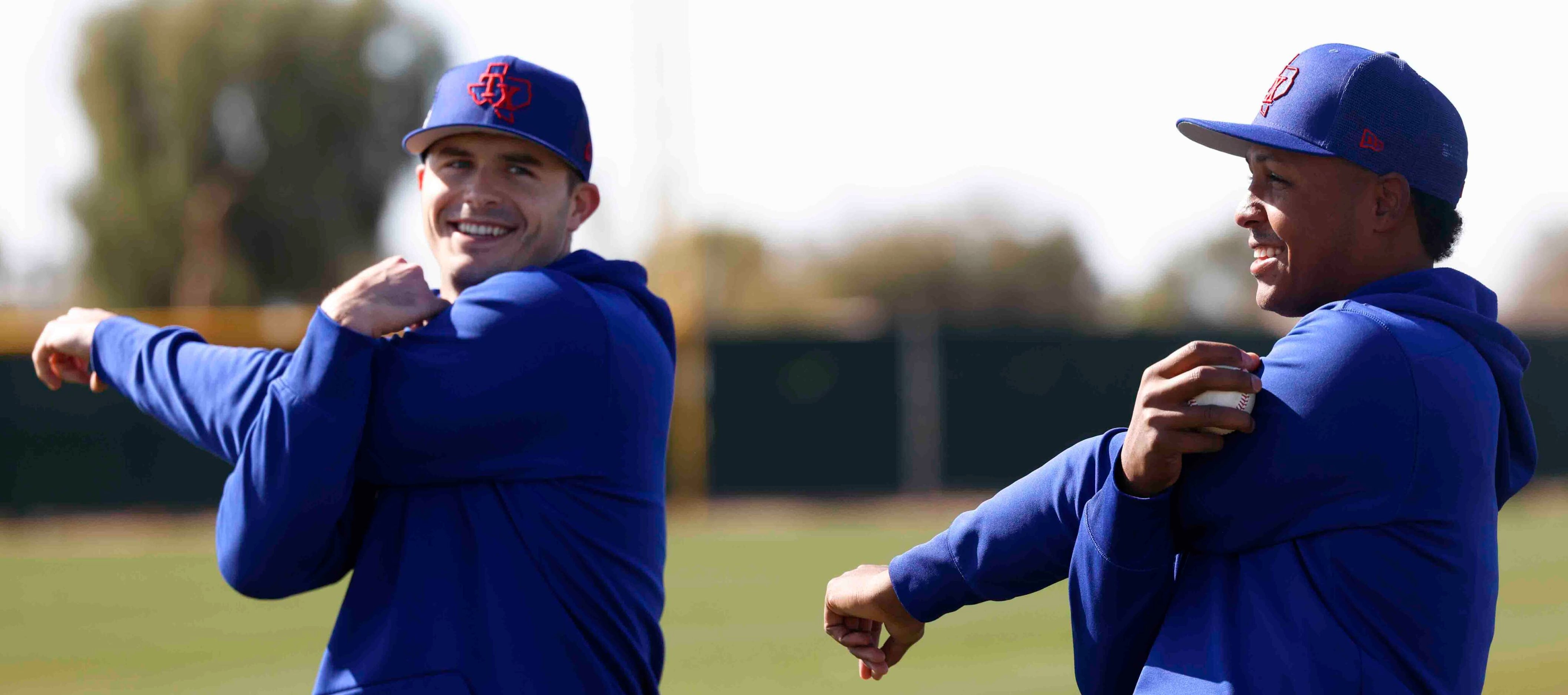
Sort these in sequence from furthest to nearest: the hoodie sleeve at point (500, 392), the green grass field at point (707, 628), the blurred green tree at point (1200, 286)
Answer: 1. the blurred green tree at point (1200, 286)
2. the green grass field at point (707, 628)
3. the hoodie sleeve at point (500, 392)

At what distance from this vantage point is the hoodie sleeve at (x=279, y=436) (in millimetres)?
2338

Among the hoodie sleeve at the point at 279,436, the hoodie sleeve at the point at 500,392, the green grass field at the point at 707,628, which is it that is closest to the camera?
the hoodie sleeve at the point at 279,436

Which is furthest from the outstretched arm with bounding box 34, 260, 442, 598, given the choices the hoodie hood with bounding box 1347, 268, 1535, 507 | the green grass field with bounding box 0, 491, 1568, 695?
the green grass field with bounding box 0, 491, 1568, 695

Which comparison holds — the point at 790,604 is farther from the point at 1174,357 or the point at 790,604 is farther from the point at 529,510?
the point at 1174,357

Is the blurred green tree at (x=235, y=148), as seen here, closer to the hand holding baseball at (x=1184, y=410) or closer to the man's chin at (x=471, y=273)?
the man's chin at (x=471, y=273)

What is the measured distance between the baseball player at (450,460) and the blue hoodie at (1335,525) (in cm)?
88

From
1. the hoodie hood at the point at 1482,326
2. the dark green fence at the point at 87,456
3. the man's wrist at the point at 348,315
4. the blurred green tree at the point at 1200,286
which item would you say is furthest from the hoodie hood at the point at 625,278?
the blurred green tree at the point at 1200,286

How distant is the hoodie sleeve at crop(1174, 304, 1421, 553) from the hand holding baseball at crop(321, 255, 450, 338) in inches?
50.2

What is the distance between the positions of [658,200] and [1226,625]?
69.9ft

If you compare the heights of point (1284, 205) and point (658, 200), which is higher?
point (1284, 205)

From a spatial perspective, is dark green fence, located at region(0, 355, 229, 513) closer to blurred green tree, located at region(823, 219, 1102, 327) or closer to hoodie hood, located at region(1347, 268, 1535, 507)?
hoodie hood, located at region(1347, 268, 1535, 507)

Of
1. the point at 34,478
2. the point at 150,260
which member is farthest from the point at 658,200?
the point at 150,260

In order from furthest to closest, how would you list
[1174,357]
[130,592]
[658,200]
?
[658,200], [130,592], [1174,357]

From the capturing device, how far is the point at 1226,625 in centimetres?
192
